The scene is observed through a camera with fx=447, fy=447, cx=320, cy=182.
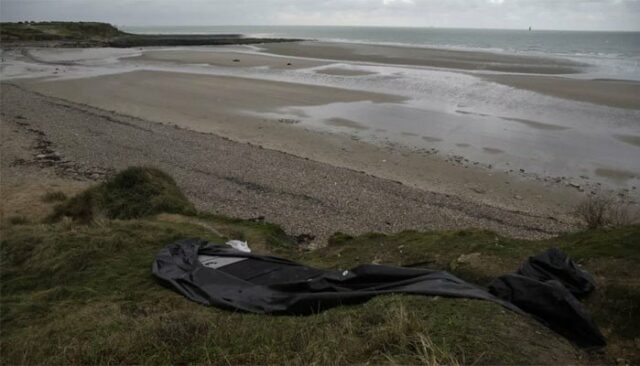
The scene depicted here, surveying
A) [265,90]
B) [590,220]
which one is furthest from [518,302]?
[265,90]

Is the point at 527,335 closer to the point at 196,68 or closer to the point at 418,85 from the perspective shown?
the point at 418,85

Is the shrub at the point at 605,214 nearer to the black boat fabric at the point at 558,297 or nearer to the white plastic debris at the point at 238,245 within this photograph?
the black boat fabric at the point at 558,297

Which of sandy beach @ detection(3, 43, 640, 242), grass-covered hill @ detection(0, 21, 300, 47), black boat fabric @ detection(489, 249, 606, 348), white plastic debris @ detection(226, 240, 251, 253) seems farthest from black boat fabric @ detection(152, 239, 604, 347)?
grass-covered hill @ detection(0, 21, 300, 47)

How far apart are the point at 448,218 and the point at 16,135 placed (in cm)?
1408

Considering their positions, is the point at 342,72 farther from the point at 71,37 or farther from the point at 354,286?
the point at 71,37

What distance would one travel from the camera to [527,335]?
3273 mm

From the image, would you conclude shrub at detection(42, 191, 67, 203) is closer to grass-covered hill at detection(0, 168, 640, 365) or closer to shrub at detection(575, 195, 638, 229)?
grass-covered hill at detection(0, 168, 640, 365)

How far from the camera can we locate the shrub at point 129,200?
8.48 meters

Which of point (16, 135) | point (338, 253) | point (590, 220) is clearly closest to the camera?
point (338, 253)

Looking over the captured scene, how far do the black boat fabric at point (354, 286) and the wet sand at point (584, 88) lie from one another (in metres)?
21.6

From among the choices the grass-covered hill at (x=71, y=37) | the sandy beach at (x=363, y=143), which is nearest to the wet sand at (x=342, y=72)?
the sandy beach at (x=363, y=143)

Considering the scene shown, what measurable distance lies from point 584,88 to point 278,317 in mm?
28388

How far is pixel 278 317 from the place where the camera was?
163 inches

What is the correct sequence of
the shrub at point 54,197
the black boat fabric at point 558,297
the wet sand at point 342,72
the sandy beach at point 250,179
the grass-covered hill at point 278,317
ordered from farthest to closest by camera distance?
the wet sand at point 342,72, the shrub at point 54,197, the sandy beach at point 250,179, the black boat fabric at point 558,297, the grass-covered hill at point 278,317
